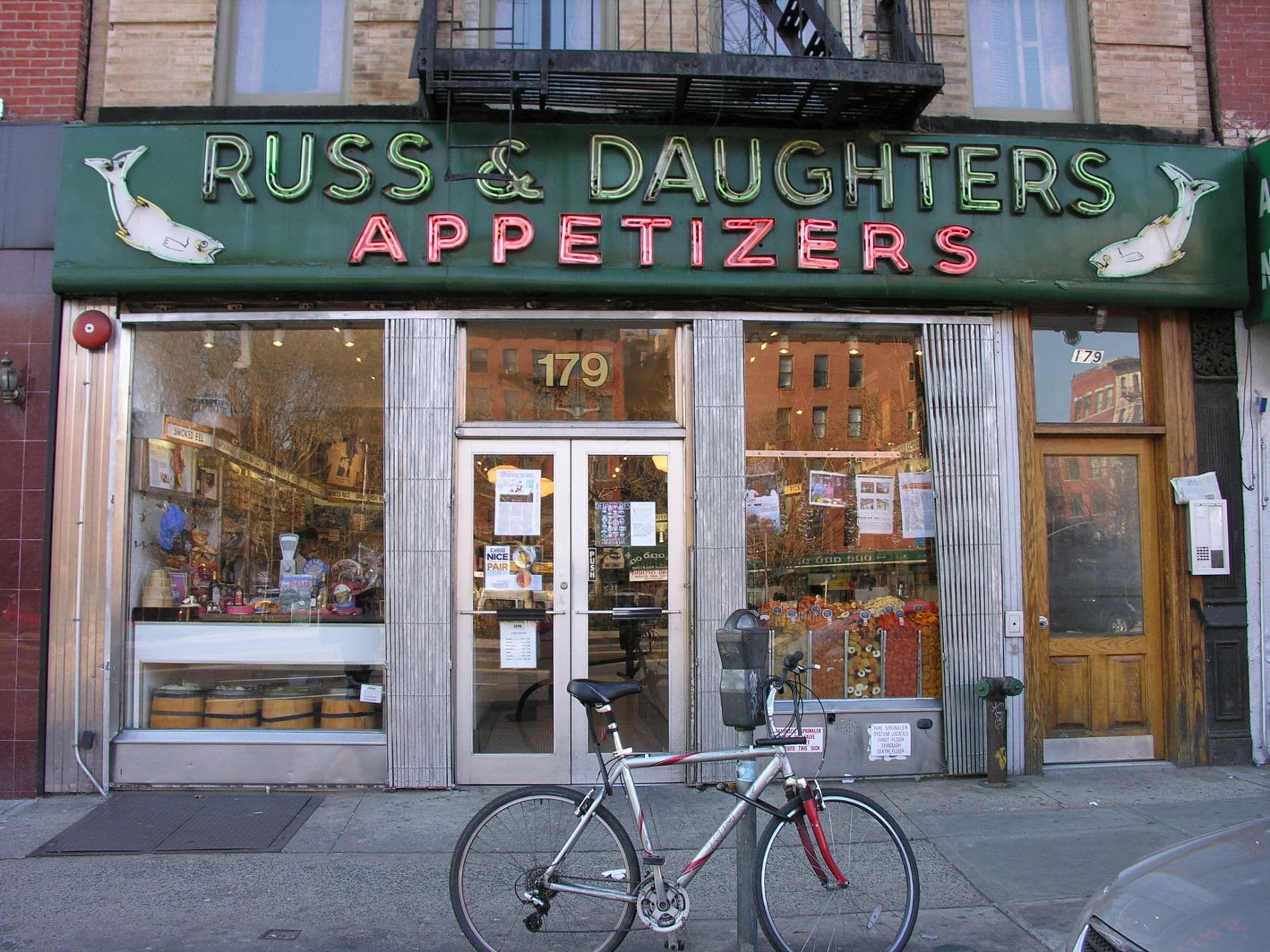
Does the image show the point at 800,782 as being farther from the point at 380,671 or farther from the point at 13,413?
the point at 13,413

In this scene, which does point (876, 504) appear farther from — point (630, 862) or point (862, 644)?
point (630, 862)

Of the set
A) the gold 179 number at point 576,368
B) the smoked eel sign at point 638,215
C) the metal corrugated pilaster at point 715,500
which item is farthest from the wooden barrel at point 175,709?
the metal corrugated pilaster at point 715,500

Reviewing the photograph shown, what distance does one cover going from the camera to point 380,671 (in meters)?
6.34

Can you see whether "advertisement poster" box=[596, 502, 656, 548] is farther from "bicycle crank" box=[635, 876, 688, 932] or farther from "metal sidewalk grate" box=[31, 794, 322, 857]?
"bicycle crank" box=[635, 876, 688, 932]

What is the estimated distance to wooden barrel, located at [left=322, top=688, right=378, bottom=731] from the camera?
20.6 feet

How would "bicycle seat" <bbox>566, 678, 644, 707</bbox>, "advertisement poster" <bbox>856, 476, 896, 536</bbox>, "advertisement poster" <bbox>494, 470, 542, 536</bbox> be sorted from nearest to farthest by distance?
"bicycle seat" <bbox>566, 678, 644, 707</bbox>
"advertisement poster" <bbox>494, 470, 542, 536</bbox>
"advertisement poster" <bbox>856, 476, 896, 536</bbox>

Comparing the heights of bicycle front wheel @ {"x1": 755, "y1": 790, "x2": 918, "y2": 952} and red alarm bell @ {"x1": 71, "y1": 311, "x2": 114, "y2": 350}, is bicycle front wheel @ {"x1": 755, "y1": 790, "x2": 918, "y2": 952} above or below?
below

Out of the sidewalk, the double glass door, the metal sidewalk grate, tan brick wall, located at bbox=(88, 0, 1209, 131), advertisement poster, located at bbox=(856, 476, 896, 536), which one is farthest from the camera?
advertisement poster, located at bbox=(856, 476, 896, 536)

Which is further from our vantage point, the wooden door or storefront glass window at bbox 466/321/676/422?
the wooden door

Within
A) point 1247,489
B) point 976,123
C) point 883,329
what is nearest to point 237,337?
point 883,329

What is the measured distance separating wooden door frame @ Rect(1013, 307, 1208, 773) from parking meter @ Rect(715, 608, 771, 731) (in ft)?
12.2

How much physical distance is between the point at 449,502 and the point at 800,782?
3.42m

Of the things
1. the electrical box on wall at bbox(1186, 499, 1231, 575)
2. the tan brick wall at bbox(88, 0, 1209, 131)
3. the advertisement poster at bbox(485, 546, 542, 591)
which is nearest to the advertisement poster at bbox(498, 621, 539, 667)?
the advertisement poster at bbox(485, 546, 542, 591)

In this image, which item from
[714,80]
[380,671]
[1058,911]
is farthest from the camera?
[380,671]
